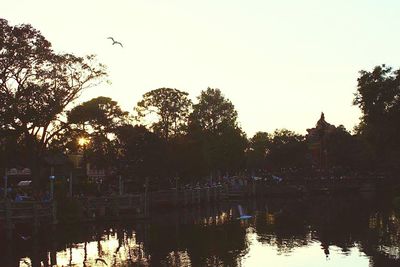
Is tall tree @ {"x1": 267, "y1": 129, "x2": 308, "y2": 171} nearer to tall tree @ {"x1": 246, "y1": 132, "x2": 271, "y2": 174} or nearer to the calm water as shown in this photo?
tall tree @ {"x1": 246, "y1": 132, "x2": 271, "y2": 174}

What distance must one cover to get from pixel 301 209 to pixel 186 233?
29562 millimetres

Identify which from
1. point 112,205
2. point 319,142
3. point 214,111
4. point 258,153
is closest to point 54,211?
point 112,205

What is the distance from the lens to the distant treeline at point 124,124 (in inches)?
1959

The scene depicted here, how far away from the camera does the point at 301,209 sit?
7531 cm

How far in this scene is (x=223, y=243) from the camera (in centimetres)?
4309

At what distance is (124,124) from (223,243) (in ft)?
87.0

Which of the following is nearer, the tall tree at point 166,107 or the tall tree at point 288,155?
the tall tree at point 166,107

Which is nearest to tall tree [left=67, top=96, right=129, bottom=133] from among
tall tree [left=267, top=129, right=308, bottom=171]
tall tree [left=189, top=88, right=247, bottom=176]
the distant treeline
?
the distant treeline

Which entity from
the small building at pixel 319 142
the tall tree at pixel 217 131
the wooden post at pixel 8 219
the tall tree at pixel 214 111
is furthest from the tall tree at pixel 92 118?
the small building at pixel 319 142

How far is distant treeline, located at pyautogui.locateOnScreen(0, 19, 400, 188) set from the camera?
49.8m

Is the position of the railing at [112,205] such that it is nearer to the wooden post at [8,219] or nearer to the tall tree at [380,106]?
the wooden post at [8,219]

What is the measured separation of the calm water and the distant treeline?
9.08m

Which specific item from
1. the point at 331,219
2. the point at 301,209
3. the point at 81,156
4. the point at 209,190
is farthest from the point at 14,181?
the point at 331,219

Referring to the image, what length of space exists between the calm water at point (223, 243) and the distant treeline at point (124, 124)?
9.08 meters
